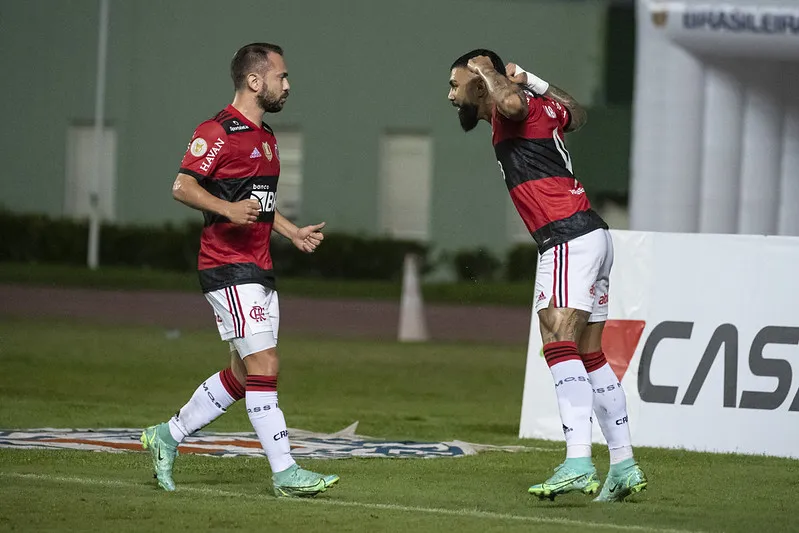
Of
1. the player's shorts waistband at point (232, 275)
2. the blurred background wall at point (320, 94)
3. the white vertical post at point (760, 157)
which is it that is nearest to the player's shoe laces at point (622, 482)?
the player's shorts waistband at point (232, 275)

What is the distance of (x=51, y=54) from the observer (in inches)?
1551

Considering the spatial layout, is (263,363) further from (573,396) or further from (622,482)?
(622,482)

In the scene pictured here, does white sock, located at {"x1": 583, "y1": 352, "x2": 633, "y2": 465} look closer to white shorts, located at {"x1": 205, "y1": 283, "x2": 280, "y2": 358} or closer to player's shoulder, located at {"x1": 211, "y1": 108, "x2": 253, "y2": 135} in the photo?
white shorts, located at {"x1": 205, "y1": 283, "x2": 280, "y2": 358}

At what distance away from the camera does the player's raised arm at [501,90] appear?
726 centimetres

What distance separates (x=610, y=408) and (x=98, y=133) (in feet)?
107

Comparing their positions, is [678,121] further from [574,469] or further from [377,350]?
[574,469]

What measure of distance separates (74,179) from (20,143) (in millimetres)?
1655

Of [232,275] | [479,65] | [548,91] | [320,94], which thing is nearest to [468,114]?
[479,65]

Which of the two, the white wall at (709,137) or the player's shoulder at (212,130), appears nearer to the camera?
A: the player's shoulder at (212,130)

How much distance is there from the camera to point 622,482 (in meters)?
7.49

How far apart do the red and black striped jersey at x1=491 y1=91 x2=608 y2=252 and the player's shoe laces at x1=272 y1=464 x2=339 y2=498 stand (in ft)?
5.08

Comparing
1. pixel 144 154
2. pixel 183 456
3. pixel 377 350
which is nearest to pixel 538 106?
pixel 183 456

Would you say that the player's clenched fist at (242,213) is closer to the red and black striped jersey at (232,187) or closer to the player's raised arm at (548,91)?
the red and black striped jersey at (232,187)

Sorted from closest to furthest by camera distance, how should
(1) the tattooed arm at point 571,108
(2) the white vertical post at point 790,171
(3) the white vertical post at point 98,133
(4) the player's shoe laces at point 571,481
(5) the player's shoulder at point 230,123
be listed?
(4) the player's shoe laces at point 571,481, (5) the player's shoulder at point 230,123, (1) the tattooed arm at point 571,108, (2) the white vertical post at point 790,171, (3) the white vertical post at point 98,133
